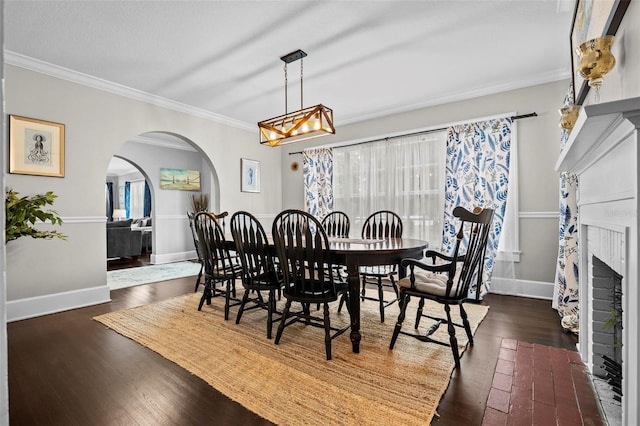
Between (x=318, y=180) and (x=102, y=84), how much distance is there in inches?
122

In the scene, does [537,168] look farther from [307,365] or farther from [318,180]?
[307,365]

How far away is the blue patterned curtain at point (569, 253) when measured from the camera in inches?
101

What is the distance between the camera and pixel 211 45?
2732 mm

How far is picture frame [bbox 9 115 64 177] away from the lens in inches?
115

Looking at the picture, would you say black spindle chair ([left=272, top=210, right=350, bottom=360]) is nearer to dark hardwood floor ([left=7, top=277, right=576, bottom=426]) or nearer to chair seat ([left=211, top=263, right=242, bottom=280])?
dark hardwood floor ([left=7, top=277, right=576, bottom=426])

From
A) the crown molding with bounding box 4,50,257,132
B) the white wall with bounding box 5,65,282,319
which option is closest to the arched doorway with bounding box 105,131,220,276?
the crown molding with bounding box 4,50,257,132

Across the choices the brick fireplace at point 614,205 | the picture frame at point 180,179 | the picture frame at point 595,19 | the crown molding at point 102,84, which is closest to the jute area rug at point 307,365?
the brick fireplace at point 614,205

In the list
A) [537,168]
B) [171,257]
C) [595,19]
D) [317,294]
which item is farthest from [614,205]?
[171,257]

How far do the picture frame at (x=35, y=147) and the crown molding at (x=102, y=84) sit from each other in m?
0.51

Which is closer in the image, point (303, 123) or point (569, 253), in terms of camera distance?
point (569, 253)

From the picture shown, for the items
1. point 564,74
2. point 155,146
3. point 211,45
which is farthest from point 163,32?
Answer: point 155,146

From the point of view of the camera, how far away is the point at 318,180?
16.9ft

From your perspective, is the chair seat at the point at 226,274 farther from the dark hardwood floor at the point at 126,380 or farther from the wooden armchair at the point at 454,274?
the wooden armchair at the point at 454,274

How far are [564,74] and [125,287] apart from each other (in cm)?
583
